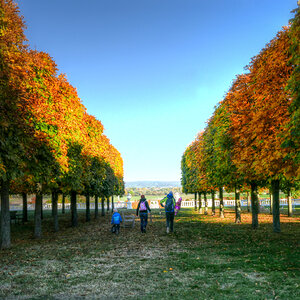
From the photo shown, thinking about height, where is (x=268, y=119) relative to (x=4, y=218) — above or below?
above

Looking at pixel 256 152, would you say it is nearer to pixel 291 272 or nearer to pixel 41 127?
pixel 291 272

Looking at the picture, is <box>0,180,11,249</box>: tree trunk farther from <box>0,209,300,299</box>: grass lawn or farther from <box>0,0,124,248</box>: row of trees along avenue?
<box>0,209,300,299</box>: grass lawn

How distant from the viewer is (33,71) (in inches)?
560

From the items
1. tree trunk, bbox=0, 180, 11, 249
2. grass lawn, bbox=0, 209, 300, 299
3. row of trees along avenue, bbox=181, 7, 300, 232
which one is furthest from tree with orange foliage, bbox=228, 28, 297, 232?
tree trunk, bbox=0, 180, 11, 249

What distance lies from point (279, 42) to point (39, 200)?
14681mm

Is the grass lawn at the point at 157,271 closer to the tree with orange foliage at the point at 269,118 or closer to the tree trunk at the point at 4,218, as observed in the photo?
the tree trunk at the point at 4,218

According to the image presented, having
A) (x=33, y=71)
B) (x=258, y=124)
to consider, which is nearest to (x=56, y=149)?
(x=33, y=71)

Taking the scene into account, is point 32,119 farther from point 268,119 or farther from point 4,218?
point 268,119

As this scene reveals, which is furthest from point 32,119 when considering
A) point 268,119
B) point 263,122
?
point 268,119

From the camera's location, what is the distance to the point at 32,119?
43.6 ft

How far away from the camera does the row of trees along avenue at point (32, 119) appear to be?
11.0 metres

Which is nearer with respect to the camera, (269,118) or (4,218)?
(269,118)

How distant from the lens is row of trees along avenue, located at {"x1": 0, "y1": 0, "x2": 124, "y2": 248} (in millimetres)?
10984

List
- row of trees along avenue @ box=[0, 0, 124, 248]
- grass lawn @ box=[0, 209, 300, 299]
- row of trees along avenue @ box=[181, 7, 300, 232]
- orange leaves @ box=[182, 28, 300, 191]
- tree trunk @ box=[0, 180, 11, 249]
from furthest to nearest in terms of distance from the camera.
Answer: tree trunk @ box=[0, 180, 11, 249] → row of trees along avenue @ box=[0, 0, 124, 248] → orange leaves @ box=[182, 28, 300, 191] → row of trees along avenue @ box=[181, 7, 300, 232] → grass lawn @ box=[0, 209, 300, 299]
